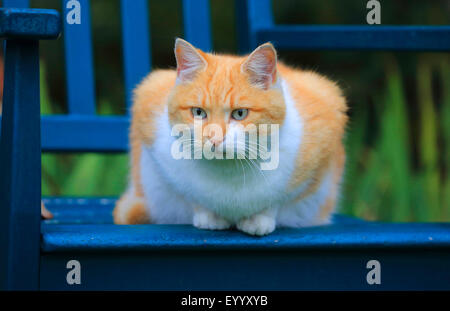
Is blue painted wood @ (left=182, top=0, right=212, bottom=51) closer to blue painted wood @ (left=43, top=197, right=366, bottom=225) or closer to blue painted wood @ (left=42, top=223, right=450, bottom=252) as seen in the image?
blue painted wood @ (left=43, top=197, right=366, bottom=225)

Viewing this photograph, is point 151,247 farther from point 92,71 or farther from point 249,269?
point 92,71

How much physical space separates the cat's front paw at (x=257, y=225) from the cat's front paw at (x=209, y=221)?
3 centimetres

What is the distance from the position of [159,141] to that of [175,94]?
132 mm

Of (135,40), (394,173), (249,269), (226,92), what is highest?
(135,40)

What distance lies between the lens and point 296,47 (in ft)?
6.70

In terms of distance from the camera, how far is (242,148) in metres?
1.33

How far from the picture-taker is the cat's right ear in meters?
1.41

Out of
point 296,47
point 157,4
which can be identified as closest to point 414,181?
point 296,47

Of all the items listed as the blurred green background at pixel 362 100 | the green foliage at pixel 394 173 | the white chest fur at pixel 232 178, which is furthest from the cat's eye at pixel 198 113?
the green foliage at pixel 394 173

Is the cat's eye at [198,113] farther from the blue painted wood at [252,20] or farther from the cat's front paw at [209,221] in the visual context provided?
the blue painted wood at [252,20]

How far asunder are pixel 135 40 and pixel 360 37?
2.44 feet

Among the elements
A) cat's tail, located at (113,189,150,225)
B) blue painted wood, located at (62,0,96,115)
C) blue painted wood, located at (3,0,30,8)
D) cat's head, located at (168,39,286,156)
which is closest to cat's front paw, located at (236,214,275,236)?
cat's head, located at (168,39,286,156)

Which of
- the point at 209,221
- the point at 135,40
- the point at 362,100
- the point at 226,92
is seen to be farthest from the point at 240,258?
the point at 362,100
